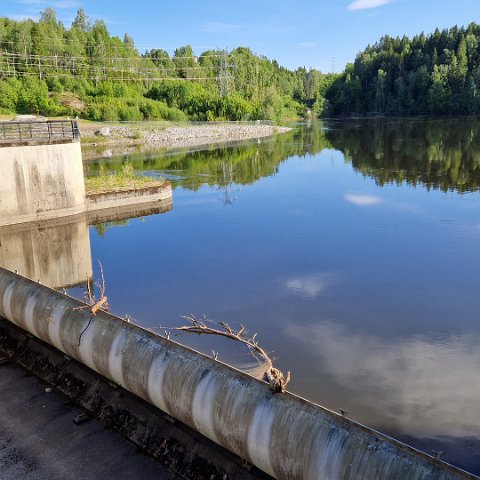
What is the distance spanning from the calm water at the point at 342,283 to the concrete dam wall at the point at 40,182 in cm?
304

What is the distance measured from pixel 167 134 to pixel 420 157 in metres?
58.5

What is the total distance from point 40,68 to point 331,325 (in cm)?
14408

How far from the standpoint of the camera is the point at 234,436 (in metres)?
8.67

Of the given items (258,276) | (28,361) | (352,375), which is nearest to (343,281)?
(258,276)

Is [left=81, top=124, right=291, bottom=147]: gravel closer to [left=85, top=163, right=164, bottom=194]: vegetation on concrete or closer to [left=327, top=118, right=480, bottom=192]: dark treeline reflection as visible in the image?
[left=327, top=118, right=480, bottom=192]: dark treeline reflection

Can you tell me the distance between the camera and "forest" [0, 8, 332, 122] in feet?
379

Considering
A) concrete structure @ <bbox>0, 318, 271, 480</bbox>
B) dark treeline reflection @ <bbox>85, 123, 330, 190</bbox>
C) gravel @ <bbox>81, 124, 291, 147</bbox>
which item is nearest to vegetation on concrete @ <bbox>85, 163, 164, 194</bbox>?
dark treeline reflection @ <bbox>85, 123, 330, 190</bbox>

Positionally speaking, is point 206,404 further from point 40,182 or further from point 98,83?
point 98,83

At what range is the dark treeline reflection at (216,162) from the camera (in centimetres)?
5447

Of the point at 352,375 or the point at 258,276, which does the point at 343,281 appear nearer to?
the point at 258,276

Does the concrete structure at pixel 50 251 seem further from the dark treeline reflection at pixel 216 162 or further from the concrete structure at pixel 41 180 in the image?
the dark treeline reflection at pixel 216 162

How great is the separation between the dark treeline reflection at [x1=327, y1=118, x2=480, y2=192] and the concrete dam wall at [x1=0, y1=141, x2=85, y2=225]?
28.6 meters

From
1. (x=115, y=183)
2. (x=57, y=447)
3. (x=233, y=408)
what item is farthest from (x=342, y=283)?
(x=115, y=183)

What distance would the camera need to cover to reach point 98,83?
145 m
